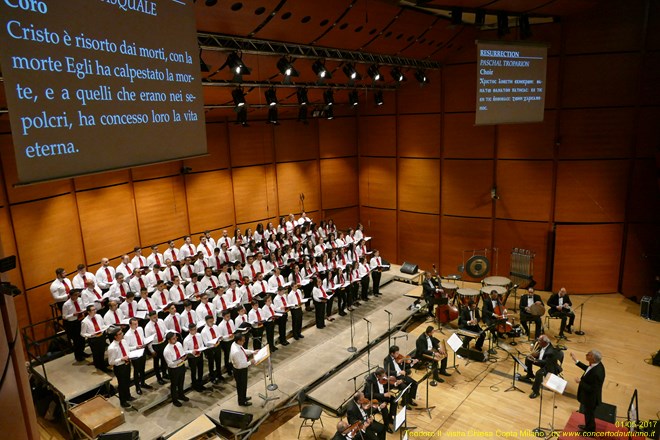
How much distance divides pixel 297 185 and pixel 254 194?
62.5 inches

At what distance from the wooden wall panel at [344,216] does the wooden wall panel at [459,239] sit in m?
3.22

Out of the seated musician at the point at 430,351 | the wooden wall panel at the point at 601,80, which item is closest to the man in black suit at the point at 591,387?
the seated musician at the point at 430,351

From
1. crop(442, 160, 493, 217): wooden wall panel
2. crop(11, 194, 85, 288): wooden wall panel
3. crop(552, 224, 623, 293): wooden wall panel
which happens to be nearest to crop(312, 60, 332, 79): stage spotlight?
crop(11, 194, 85, 288): wooden wall panel

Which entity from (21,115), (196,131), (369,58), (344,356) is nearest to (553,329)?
(344,356)

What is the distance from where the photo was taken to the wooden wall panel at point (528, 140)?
40.1ft

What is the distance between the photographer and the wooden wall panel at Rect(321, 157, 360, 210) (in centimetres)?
1552

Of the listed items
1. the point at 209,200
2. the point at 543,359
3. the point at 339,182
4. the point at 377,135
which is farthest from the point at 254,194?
the point at 543,359

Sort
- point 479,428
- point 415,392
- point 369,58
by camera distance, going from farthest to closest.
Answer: point 369,58
point 415,392
point 479,428

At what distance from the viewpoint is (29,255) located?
9.49 m

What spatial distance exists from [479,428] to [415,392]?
3.80 ft

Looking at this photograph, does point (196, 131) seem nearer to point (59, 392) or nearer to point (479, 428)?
point (59, 392)

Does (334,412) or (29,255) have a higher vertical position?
(29,255)

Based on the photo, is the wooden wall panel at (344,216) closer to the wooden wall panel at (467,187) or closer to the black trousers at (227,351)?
the wooden wall panel at (467,187)

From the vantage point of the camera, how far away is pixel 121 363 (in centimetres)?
733
